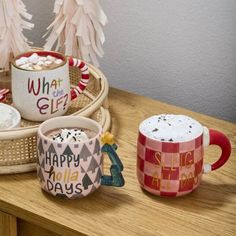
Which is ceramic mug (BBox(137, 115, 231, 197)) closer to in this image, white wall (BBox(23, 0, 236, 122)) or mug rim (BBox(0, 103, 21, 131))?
mug rim (BBox(0, 103, 21, 131))

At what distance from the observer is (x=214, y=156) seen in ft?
3.32

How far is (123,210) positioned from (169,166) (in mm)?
93

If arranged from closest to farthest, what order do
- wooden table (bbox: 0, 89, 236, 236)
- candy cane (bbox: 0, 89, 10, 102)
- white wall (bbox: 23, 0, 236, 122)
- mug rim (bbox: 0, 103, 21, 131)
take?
wooden table (bbox: 0, 89, 236, 236), mug rim (bbox: 0, 103, 21, 131), candy cane (bbox: 0, 89, 10, 102), white wall (bbox: 23, 0, 236, 122)

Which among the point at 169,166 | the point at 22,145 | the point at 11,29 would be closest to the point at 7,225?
the point at 22,145

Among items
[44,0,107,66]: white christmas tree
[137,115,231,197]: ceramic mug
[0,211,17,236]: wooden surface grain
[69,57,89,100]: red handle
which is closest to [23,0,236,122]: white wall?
[44,0,107,66]: white christmas tree

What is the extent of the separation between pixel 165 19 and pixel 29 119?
0.39 m

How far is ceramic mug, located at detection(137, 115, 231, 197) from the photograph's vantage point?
847 mm

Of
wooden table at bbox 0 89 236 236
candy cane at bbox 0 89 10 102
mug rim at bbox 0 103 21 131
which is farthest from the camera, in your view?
candy cane at bbox 0 89 10 102

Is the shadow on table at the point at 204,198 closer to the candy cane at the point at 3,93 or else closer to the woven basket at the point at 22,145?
the woven basket at the point at 22,145

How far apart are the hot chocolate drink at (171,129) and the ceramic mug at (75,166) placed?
0.06 metres

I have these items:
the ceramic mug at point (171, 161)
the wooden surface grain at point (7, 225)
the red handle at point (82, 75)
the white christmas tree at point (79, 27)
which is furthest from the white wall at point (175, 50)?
the wooden surface grain at point (7, 225)

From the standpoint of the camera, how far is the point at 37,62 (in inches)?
40.0

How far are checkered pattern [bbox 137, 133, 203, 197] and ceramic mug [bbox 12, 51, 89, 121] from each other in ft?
0.64

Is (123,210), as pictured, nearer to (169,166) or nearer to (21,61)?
(169,166)
